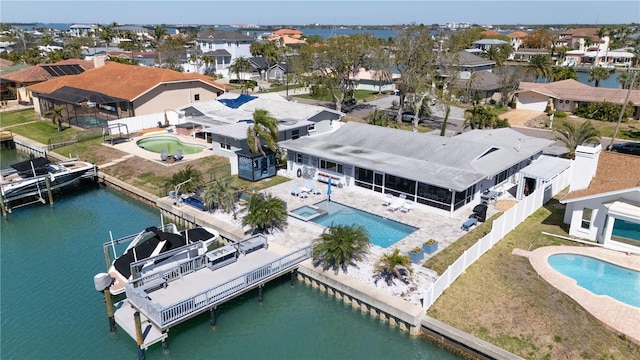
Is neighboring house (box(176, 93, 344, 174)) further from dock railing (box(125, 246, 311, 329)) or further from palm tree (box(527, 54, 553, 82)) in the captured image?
palm tree (box(527, 54, 553, 82))

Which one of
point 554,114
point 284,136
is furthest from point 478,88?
point 284,136

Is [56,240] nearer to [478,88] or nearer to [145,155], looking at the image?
[145,155]

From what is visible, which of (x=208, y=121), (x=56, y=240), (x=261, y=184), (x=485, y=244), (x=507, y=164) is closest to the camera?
(x=485, y=244)

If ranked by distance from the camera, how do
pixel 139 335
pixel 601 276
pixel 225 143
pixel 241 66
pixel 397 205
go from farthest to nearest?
pixel 241 66
pixel 225 143
pixel 397 205
pixel 601 276
pixel 139 335

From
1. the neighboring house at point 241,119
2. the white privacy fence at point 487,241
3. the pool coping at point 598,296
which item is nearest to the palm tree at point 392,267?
the white privacy fence at point 487,241

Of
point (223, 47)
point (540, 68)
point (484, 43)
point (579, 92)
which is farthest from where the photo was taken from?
point (484, 43)

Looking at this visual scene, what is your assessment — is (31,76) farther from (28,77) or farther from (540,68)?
(540,68)

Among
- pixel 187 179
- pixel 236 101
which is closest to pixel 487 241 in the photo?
pixel 187 179

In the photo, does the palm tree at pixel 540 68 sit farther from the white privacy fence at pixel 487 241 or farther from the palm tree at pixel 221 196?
the palm tree at pixel 221 196
